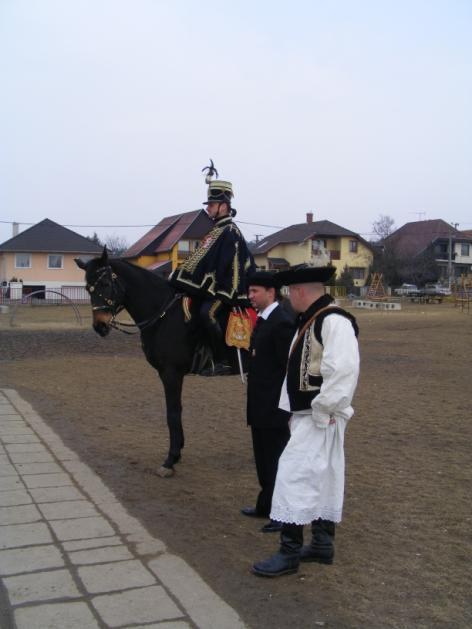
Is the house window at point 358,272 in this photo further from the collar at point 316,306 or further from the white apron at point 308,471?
the white apron at point 308,471

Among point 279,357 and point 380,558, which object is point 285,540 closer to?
point 380,558

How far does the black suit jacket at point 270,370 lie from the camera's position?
A: 450 cm

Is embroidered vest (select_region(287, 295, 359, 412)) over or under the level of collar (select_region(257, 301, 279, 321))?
under

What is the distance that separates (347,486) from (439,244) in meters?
65.8

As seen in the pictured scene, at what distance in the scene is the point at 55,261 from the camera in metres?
49.2

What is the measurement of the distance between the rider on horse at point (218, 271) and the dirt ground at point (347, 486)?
140cm

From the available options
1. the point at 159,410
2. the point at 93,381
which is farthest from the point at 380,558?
the point at 93,381

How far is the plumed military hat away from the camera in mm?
5801

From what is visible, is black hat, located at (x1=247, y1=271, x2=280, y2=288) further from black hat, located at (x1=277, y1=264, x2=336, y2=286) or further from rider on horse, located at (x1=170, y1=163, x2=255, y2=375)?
rider on horse, located at (x1=170, y1=163, x2=255, y2=375)

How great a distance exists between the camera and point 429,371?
12305 mm

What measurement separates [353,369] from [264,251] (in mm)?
56032

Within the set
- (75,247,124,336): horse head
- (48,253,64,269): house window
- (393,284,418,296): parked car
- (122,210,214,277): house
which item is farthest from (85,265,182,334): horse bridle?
(393,284,418,296): parked car

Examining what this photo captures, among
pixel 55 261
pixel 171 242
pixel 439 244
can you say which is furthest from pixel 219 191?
pixel 439 244

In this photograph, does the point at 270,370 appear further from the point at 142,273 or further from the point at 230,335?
the point at 142,273
